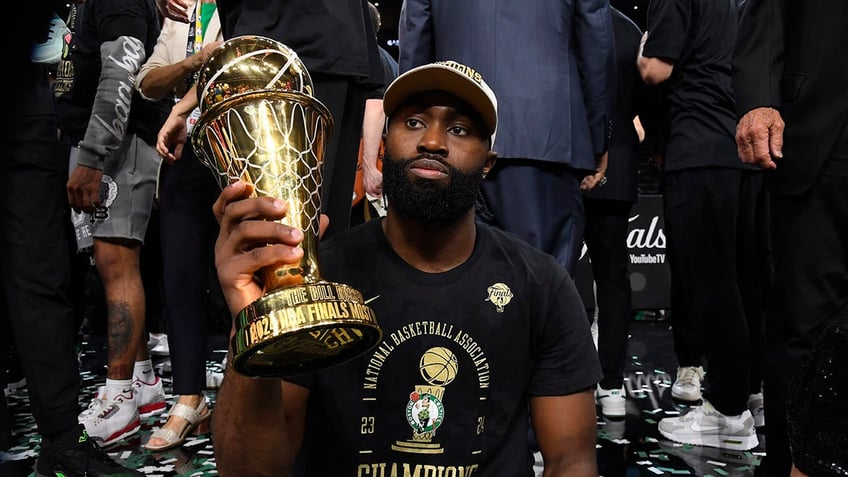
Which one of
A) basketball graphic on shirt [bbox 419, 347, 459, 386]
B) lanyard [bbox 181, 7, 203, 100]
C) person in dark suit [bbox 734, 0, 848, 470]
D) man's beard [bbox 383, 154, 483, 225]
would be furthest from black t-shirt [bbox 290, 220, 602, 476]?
lanyard [bbox 181, 7, 203, 100]

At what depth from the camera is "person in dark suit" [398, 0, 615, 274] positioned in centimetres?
220

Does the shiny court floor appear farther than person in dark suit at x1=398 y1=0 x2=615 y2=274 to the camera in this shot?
Yes

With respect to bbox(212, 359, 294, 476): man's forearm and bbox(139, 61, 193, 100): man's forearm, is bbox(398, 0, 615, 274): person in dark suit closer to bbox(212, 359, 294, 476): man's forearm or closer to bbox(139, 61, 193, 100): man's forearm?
bbox(139, 61, 193, 100): man's forearm

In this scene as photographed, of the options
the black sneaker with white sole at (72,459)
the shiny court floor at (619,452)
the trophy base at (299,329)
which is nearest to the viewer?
the trophy base at (299,329)

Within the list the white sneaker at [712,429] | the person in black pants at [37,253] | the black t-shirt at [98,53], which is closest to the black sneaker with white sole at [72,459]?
the person in black pants at [37,253]

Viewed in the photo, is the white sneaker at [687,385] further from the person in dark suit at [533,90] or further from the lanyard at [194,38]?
the lanyard at [194,38]

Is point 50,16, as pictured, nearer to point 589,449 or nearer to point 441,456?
point 441,456

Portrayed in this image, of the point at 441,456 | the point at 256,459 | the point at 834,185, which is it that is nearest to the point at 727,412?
the point at 834,185

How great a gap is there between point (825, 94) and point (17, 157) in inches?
92.2

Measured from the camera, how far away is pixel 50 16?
7.70 ft

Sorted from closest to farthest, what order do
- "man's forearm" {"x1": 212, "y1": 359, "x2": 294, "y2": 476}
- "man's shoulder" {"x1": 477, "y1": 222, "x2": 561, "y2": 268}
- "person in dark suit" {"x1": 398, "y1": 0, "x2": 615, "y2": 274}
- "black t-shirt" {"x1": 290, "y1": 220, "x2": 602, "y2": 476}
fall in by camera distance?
"man's forearm" {"x1": 212, "y1": 359, "x2": 294, "y2": 476} < "black t-shirt" {"x1": 290, "y1": 220, "x2": 602, "y2": 476} < "man's shoulder" {"x1": 477, "y1": 222, "x2": 561, "y2": 268} < "person in dark suit" {"x1": 398, "y1": 0, "x2": 615, "y2": 274}

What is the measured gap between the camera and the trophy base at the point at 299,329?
3.21 feet

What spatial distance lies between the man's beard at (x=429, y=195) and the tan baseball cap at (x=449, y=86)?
151 millimetres

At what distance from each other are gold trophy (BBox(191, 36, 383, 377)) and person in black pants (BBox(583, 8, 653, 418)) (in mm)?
2289
